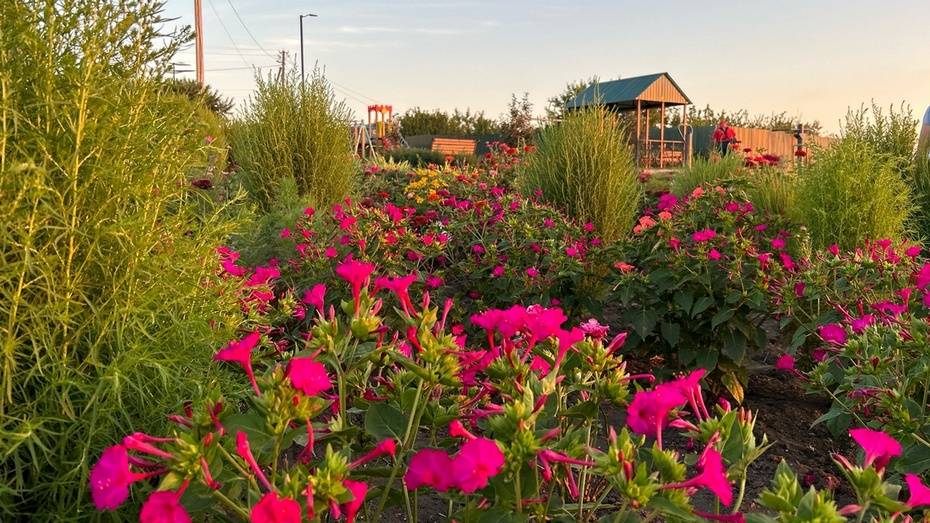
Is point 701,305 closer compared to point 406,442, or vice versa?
point 406,442

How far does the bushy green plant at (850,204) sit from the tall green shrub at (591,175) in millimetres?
1574

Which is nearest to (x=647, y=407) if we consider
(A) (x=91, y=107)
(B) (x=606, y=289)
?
(A) (x=91, y=107)

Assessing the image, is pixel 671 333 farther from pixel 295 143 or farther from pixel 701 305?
pixel 295 143

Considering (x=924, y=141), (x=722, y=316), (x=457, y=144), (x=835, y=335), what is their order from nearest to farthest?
(x=835, y=335) → (x=722, y=316) → (x=924, y=141) → (x=457, y=144)

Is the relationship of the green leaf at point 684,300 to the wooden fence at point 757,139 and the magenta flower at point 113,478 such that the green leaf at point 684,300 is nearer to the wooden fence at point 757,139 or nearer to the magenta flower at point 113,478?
the magenta flower at point 113,478

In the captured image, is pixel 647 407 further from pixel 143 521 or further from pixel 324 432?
pixel 143 521

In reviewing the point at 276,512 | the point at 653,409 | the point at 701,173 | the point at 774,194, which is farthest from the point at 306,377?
the point at 701,173

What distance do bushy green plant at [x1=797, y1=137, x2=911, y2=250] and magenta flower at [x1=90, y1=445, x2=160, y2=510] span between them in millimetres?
5696

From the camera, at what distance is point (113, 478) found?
0.99m

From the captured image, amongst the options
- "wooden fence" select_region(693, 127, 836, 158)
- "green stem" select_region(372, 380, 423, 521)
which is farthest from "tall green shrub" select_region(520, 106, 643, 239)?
"wooden fence" select_region(693, 127, 836, 158)

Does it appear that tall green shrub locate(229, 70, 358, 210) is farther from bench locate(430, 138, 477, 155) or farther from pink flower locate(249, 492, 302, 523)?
bench locate(430, 138, 477, 155)

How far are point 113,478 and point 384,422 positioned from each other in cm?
48

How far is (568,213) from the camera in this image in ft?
22.4

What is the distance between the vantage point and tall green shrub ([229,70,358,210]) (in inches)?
262
